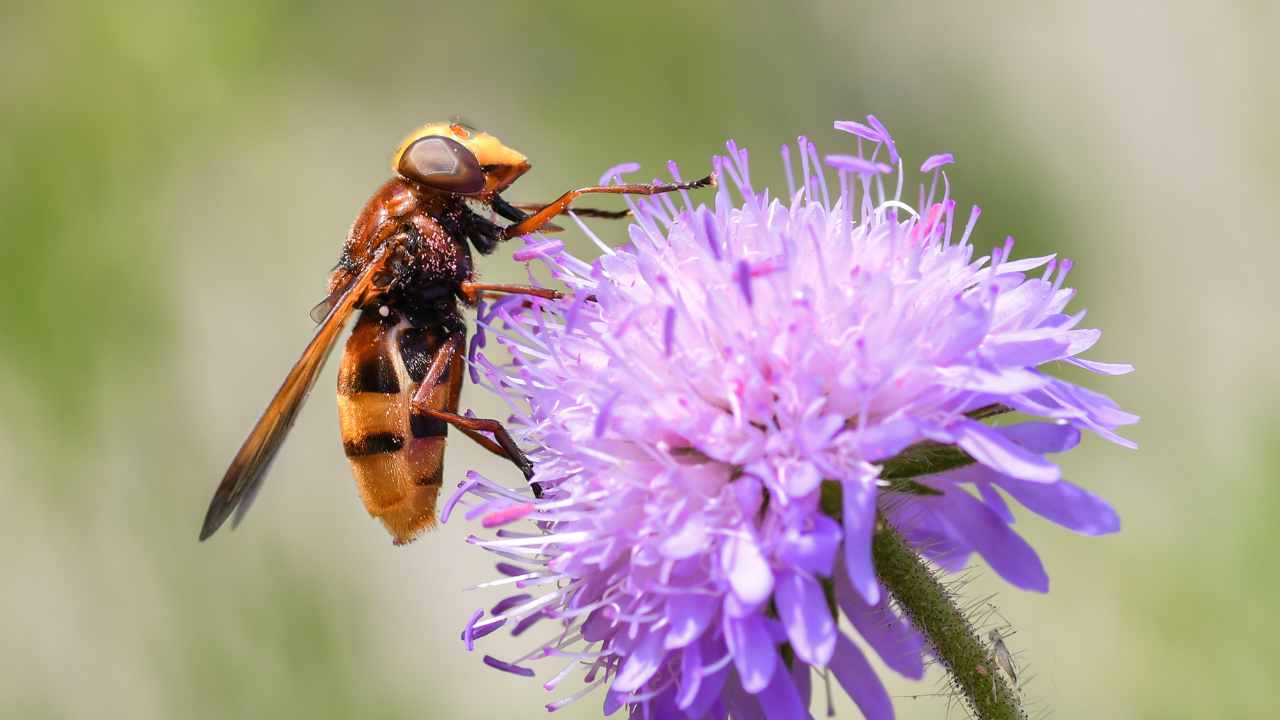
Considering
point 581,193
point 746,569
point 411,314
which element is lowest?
point 746,569

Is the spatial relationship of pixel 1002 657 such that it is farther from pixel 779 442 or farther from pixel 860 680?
pixel 779 442

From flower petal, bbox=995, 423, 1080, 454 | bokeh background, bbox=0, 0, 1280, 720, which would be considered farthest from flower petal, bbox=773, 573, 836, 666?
bokeh background, bbox=0, 0, 1280, 720

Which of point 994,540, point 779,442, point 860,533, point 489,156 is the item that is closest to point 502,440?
point 779,442

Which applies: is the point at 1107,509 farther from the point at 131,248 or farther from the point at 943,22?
the point at 131,248

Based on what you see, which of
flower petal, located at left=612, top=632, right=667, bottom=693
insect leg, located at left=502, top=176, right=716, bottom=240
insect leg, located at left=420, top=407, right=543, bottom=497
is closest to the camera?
flower petal, located at left=612, top=632, right=667, bottom=693

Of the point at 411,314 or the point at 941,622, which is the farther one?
the point at 411,314

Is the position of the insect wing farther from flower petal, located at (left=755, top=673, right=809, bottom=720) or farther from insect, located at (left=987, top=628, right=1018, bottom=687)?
insect, located at (left=987, top=628, right=1018, bottom=687)
